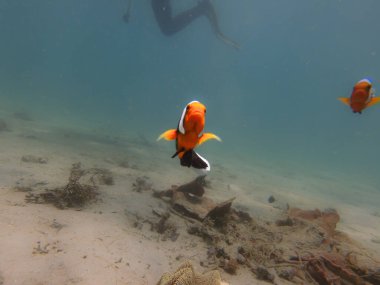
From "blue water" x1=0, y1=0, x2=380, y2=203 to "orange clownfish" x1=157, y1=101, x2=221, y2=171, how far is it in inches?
2243

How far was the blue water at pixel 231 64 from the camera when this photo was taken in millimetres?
76188

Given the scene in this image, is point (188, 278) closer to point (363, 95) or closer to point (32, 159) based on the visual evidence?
point (363, 95)

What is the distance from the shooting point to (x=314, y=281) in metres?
3.79

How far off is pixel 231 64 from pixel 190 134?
166150 millimetres

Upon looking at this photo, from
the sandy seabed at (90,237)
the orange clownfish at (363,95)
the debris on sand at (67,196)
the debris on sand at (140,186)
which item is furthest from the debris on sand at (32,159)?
the orange clownfish at (363,95)

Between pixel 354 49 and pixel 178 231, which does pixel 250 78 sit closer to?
pixel 354 49

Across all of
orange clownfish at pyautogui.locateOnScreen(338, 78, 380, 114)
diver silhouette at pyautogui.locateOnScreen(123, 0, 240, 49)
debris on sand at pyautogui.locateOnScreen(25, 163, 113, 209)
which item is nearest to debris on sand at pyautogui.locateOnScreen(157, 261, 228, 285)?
orange clownfish at pyautogui.locateOnScreen(338, 78, 380, 114)

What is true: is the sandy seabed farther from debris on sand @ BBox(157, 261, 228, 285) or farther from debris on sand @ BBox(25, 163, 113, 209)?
debris on sand @ BBox(157, 261, 228, 285)

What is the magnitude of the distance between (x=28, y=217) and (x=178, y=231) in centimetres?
240

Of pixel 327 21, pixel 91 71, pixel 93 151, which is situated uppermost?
pixel 327 21

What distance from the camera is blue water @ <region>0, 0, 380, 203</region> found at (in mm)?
76188

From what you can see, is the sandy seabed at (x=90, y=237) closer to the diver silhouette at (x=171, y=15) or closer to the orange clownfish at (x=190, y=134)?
the orange clownfish at (x=190, y=134)

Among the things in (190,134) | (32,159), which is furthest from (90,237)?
(32,159)

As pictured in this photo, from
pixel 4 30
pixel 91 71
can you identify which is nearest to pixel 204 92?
pixel 91 71
